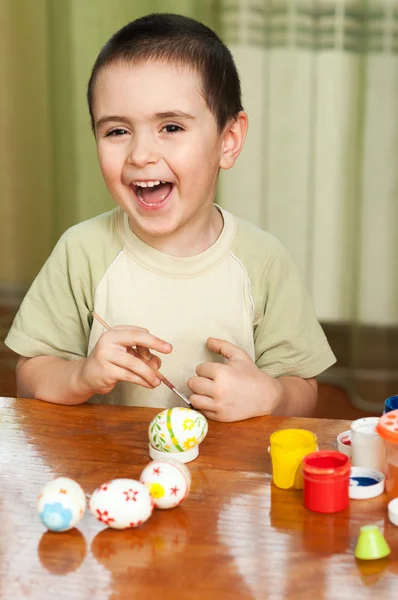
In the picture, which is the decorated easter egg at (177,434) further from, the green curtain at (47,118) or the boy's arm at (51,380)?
the green curtain at (47,118)

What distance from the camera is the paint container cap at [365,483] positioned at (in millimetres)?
928

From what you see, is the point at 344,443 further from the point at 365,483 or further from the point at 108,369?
the point at 108,369

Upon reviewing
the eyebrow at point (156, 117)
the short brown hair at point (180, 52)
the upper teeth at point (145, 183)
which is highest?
the short brown hair at point (180, 52)

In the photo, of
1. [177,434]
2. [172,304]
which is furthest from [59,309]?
[177,434]

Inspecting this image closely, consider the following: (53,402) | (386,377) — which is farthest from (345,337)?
(53,402)

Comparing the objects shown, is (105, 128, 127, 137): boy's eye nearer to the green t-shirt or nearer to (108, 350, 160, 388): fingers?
the green t-shirt

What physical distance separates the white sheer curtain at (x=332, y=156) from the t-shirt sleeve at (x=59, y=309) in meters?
1.64

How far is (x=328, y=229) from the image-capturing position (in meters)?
3.04

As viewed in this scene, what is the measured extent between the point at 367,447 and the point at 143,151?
53cm

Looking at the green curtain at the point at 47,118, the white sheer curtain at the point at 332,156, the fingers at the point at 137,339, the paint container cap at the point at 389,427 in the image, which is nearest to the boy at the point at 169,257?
the fingers at the point at 137,339

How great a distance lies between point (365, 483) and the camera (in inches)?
37.5

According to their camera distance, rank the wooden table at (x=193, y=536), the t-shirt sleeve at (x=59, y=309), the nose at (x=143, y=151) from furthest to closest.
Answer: the t-shirt sleeve at (x=59, y=309) < the nose at (x=143, y=151) < the wooden table at (x=193, y=536)

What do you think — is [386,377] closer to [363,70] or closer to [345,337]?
[345,337]

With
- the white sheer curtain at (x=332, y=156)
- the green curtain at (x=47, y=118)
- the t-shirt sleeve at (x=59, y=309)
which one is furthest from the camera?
the green curtain at (x=47, y=118)
